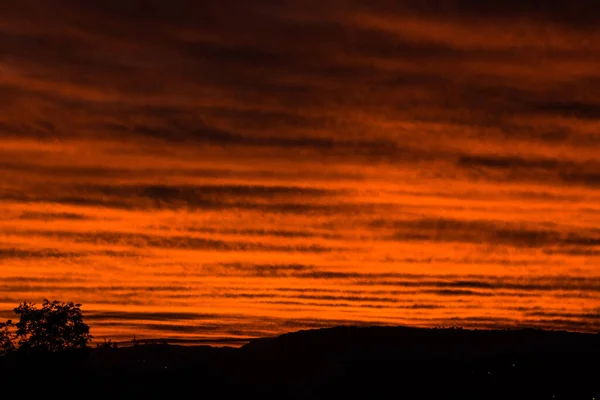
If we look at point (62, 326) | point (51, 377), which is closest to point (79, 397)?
point (51, 377)

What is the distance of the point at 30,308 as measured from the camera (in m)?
113

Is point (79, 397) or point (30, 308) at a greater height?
point (30, 308)

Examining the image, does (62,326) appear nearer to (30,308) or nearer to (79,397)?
(30,308)

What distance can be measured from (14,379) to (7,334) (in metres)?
5.36

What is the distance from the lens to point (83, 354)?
372 ft

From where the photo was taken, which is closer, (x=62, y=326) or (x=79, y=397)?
(x=62, y=326)

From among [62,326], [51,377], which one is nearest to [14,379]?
[51,377]

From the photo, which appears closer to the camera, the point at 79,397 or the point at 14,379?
the point at 14,379

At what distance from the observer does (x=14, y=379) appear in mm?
119250

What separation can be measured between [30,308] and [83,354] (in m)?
7.84

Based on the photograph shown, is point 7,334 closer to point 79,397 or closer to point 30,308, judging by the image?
point 30,308

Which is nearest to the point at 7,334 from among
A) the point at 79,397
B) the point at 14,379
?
the point at 14,379

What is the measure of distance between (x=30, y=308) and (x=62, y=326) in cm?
407

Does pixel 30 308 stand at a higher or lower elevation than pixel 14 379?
higher
